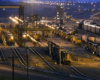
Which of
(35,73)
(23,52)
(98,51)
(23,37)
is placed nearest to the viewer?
(35,73)

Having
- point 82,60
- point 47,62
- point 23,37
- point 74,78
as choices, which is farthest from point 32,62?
point 23,37

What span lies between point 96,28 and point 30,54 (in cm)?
3102

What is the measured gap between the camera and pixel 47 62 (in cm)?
2944

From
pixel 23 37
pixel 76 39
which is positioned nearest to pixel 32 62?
pixel 76 39

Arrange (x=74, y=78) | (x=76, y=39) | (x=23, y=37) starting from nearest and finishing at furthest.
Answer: (x=74, y=78) < (x=76, y=39) < (x=23, y=37)

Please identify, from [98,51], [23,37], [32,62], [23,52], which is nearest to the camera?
[32,62]

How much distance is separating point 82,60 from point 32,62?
6.34m

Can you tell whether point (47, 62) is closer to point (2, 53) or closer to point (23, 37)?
point (2, 53)

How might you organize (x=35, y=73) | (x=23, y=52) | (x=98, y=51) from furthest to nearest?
(x=23, y=52) < (x=98, y=51) < (x=35, y=73)

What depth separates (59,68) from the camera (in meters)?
26.4

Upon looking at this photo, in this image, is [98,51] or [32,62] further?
[98,51]

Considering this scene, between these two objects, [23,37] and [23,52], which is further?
[23,37]

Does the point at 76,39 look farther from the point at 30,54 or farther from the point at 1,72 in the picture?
the point at 1,72

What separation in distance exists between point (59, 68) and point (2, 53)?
1164cm
